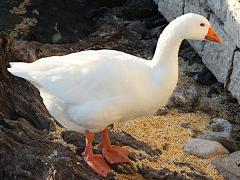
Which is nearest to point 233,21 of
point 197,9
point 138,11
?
point 197,9

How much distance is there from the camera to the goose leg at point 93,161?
381 cm

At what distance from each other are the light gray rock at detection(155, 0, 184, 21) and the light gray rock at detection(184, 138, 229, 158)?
2243 millimetres

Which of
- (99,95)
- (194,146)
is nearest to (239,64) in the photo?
(194,146)

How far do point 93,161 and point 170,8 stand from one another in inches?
130

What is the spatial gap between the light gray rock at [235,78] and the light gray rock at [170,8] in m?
1.39

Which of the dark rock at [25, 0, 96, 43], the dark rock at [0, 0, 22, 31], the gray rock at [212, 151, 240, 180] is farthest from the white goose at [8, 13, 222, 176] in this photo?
the dark rock at [0, 0, 22, 31]

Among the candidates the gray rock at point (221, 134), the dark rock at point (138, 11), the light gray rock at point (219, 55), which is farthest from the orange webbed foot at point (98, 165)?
the dark rock at point (138, 11)

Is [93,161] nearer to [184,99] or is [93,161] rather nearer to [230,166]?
[230,166]

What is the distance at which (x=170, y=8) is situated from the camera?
671cm

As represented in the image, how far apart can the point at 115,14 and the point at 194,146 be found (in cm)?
311

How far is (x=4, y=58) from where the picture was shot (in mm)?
4379

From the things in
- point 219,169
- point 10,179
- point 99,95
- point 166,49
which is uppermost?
point 166,49

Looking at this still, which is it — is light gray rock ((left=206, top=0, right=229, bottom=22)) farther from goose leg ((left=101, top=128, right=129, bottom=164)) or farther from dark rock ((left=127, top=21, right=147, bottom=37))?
goose leg ((left=101, top=128, right=129, bottom=164))

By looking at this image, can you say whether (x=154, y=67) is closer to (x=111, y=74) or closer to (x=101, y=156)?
(x=111, y=74)
